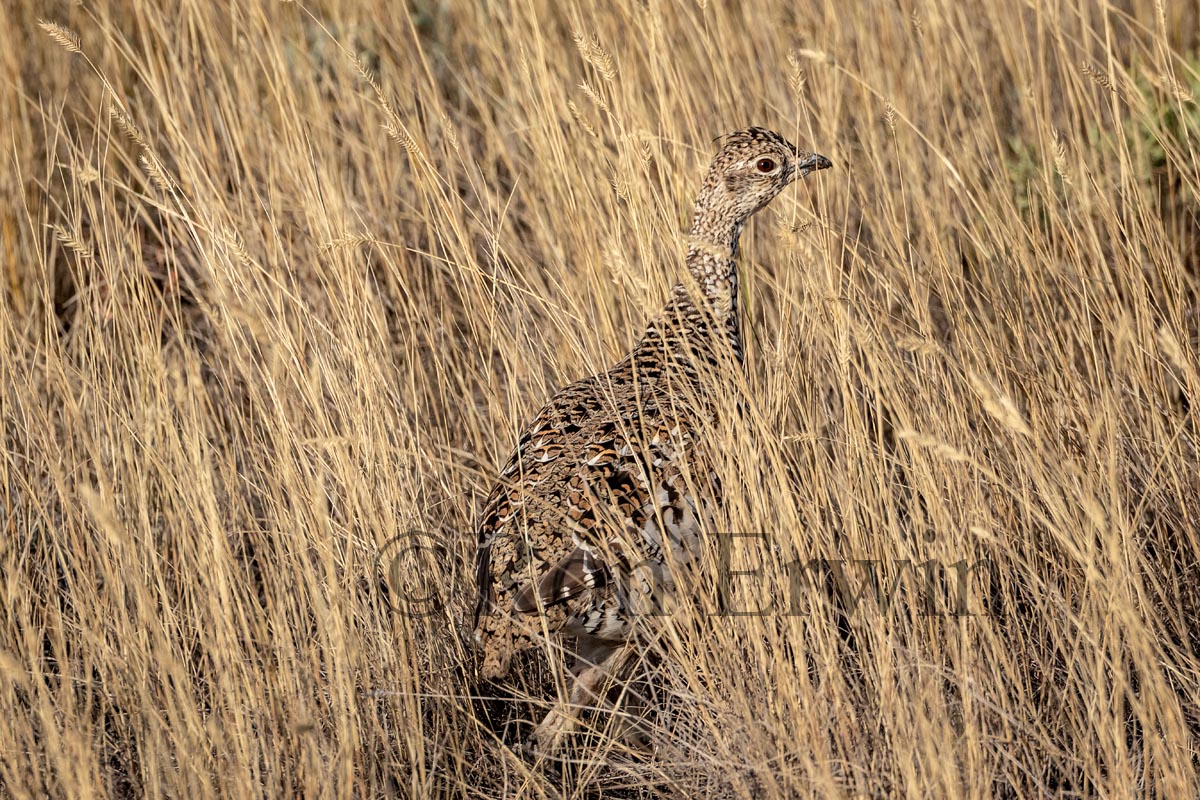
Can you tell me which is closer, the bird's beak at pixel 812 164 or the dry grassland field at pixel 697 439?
the dry grassland field at pixel 697 439

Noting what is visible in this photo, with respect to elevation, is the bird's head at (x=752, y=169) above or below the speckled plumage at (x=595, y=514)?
above

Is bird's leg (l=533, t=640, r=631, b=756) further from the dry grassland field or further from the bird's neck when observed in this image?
the bird's neck

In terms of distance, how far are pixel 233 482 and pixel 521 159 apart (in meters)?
1.70

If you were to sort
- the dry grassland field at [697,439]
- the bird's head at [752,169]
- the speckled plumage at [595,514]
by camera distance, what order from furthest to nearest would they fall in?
the bird's head at [752,169] < the speckled plumage at [595,514] < the dry grassland field at [697,439]

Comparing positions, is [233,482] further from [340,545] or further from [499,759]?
[499,759]

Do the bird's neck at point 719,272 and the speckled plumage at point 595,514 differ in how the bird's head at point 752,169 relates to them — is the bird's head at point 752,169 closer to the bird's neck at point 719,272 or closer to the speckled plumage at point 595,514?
the bird's neck at point 719,272

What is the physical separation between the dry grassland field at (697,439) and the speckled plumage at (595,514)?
0.31 ft

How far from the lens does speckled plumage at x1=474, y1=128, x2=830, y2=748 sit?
2.86 m

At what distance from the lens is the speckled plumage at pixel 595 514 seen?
2855mm

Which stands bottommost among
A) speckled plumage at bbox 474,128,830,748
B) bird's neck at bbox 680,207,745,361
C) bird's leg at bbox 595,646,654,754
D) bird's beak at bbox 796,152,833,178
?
bird's leg at bbox 595,646,654,754

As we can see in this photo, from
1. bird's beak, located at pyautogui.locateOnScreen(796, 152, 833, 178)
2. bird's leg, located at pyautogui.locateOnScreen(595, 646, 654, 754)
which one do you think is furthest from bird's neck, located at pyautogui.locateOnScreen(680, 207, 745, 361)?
bird's leg, located at pyautogui.locateOnScreen(595, 646, 654, 754)

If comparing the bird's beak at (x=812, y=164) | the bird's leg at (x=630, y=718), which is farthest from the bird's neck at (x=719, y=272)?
the bird's leg at (x=630, y=718)

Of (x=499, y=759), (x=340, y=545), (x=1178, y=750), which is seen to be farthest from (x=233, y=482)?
(x=1178, y=750)

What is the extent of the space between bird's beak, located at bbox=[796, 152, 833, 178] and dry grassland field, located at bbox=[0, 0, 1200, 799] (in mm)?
37
